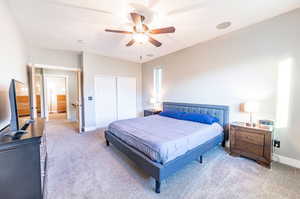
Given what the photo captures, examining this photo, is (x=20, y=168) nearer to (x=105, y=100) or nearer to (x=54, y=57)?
(x=105, y=100)

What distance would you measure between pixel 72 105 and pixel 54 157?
430 centimetres

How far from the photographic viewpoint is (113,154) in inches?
111

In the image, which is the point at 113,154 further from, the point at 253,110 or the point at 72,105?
the point at 72,105

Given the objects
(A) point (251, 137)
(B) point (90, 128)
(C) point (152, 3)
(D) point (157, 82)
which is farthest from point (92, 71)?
(A) point (251, 137)

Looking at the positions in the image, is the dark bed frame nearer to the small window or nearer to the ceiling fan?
the small window

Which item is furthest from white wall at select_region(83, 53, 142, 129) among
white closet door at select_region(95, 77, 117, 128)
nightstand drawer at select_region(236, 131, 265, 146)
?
nightstand drawer at select_region(236, 131, 265, 146)

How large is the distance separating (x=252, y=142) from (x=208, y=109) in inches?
46.9

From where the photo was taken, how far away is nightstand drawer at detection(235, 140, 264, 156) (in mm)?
2370

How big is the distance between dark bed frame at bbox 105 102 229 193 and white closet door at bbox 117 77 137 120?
2110 mm

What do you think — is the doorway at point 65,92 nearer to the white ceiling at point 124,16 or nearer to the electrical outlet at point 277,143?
the white ceiling at point 124,16

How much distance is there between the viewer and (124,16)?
237 cm

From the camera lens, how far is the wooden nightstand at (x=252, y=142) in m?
2.28

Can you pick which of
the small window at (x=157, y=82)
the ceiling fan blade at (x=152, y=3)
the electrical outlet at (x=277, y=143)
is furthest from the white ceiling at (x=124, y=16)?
the electrical outlet at (x=277, y=143)

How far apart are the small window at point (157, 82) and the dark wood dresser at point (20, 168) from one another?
418 cm
